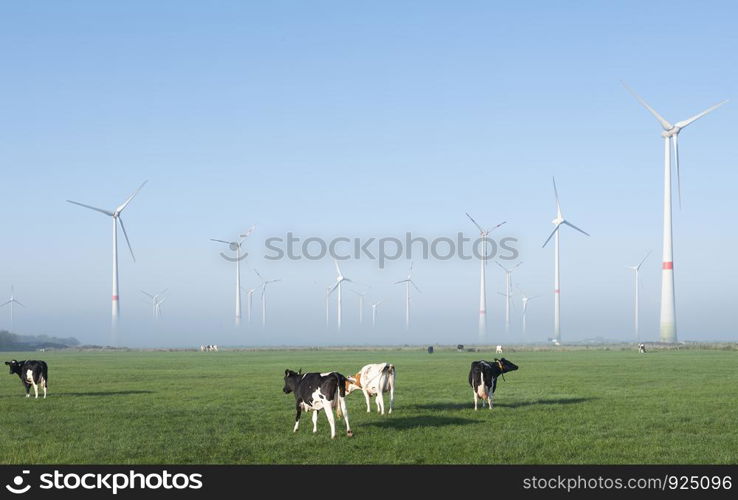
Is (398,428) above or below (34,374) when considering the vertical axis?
below

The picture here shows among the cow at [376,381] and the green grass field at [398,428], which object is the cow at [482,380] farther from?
the cow at [376,381]

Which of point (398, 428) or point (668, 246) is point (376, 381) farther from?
point (668, 246)

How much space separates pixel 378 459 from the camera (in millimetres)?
15742

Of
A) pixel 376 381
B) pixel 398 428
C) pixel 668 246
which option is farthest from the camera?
pixel 668 246

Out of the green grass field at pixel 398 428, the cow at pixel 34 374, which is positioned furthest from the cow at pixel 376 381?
the cow at pixel 34 374
